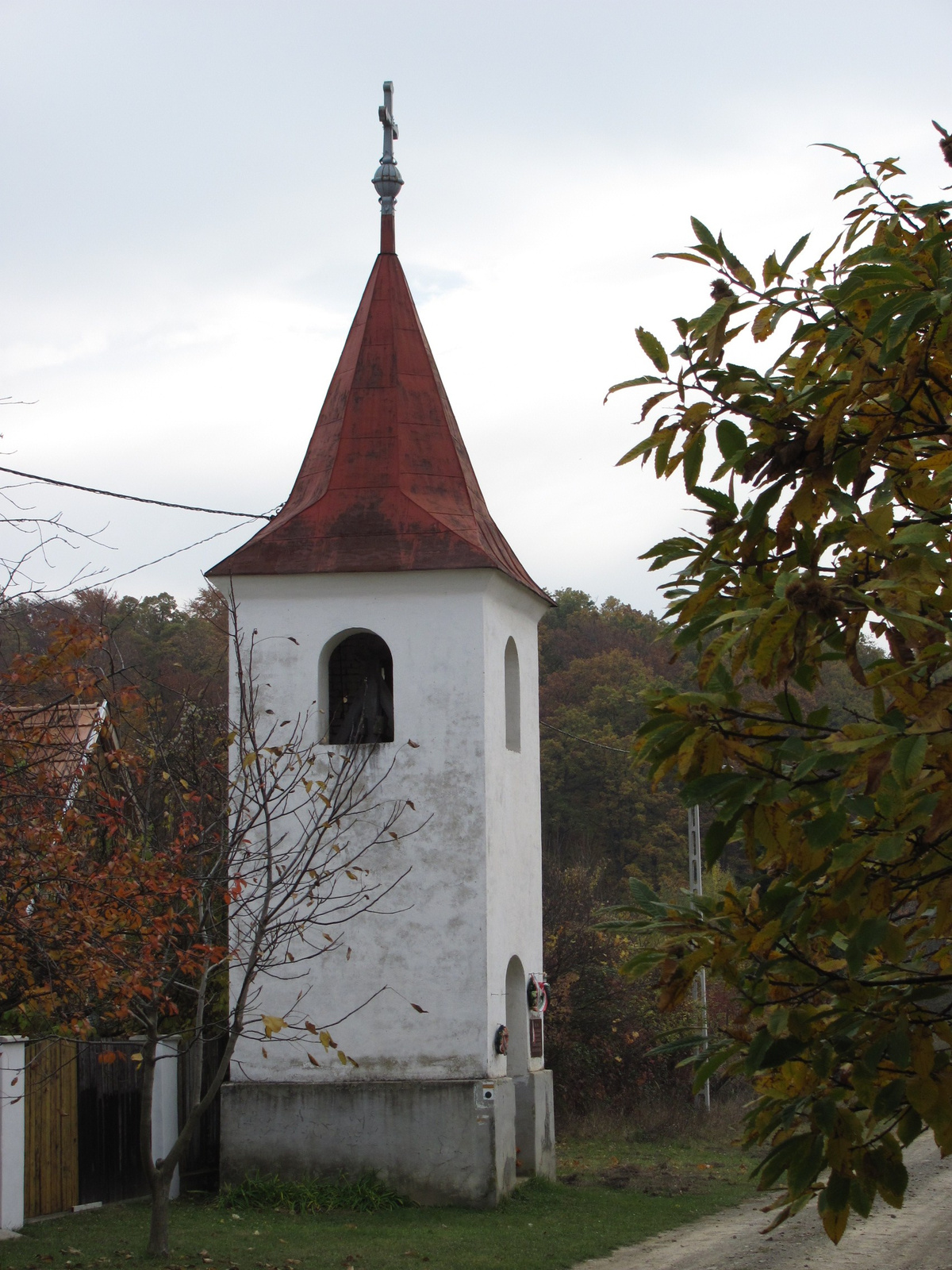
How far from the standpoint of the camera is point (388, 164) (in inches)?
680

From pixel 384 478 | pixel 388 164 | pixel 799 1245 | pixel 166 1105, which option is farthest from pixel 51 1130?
pixel 388 164

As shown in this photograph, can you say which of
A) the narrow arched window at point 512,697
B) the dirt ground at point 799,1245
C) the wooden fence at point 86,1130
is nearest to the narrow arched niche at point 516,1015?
the narrow arched window at point 512,697

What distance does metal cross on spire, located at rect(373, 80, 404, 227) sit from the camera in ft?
56.1

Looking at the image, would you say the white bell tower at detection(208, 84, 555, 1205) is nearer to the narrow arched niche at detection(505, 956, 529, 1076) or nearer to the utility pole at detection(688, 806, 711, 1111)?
the narrow arched niche at detection(505, 956, 529, 1076)

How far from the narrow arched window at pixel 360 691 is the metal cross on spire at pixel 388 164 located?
5567 mm

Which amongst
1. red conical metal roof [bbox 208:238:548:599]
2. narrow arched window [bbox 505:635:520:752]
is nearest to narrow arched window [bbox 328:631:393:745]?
red conical metal roof [bbox 208:238:548:599]

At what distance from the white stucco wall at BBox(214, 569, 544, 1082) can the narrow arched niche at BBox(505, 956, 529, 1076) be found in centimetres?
22

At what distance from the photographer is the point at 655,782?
300cm

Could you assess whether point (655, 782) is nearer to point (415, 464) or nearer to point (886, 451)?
point (886, 451)

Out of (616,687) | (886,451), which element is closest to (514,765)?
(886,451)

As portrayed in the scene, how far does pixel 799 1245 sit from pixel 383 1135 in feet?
13.2

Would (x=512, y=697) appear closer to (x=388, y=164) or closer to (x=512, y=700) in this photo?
(x=512, y=700)

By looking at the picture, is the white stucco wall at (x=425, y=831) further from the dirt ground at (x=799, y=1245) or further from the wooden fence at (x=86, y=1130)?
the dirt ground at (x=799, y=1245)

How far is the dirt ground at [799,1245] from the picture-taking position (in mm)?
11797
